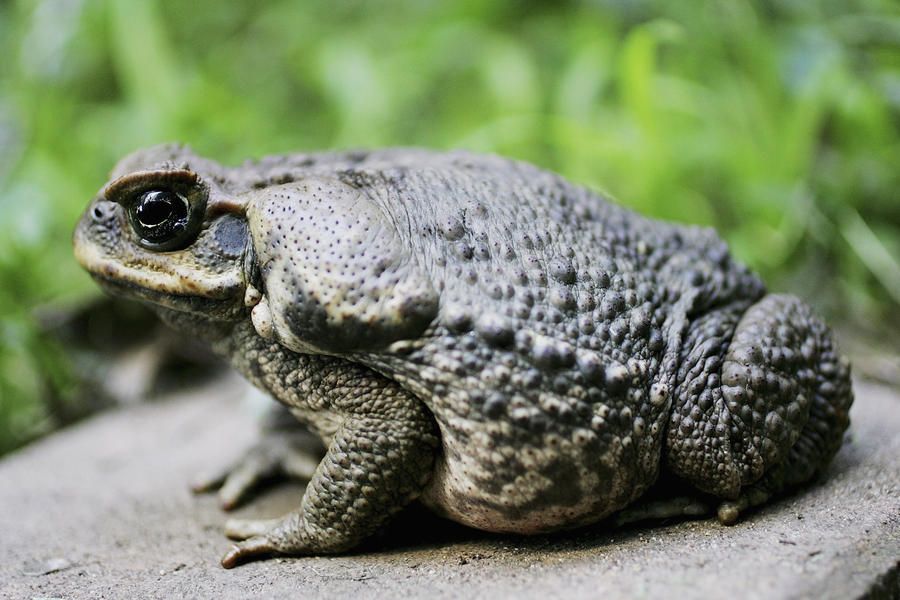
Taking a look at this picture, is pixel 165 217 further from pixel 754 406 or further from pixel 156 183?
pixel 754 406

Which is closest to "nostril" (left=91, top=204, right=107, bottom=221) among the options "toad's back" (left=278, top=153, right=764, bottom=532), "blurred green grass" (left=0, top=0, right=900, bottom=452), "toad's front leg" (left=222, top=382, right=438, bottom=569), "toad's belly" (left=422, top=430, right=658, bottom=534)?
"toad's back" (left=278, top=153, right=764, bottom=532)

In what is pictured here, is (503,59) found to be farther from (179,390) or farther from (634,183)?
(179,390)

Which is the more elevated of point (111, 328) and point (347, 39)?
point (347, 39)

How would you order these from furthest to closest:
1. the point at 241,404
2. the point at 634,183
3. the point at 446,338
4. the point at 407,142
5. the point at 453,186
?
1. the point at 407,142
2. the point at 634,183
3. the point at 241,404
4. the point at 453,186
5. the point at 446,338

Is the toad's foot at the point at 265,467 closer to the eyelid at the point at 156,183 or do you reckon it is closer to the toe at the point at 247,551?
the toe at the point at 247,551

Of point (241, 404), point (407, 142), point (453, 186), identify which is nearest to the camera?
point (453, 186)

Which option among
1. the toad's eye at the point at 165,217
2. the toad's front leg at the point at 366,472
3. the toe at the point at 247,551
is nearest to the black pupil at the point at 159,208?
the toad's eye at the point at 165,217

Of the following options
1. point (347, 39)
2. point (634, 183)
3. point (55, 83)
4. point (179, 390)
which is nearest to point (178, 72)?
point (55, 83)
